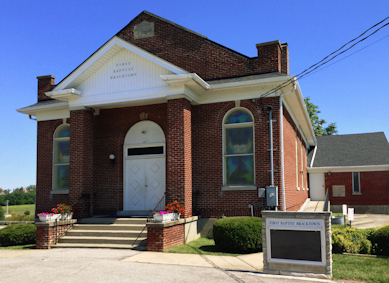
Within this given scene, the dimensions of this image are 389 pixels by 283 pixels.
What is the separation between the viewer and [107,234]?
12188 millimetres

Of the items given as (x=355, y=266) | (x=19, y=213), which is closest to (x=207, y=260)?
(x=355, y=266)

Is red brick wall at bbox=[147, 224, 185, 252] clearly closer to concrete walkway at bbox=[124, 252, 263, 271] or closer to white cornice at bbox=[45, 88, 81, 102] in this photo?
concrete walkway at bbox=[124, 252, 263, 271]

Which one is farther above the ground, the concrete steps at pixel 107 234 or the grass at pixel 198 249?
the concrete steps at pixel 107 234

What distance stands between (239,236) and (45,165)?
32.6ft

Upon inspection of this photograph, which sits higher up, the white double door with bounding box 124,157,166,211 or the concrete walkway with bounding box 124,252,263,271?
the white double door with bounding box 124,157,166,211

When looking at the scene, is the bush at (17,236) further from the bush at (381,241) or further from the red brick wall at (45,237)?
the bush at (381,241)

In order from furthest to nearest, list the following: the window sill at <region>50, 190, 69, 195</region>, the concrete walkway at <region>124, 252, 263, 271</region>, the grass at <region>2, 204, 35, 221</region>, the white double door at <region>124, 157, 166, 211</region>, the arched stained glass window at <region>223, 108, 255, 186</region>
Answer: the grass at <region>2, 204, 35, 221</region> → the window sill at <region>50, 190, 69, 195</region> → the white double door at <region>124, 157, 166, 211</region> → the arched stained glass window at <region>223, 108, 255, 186</region> → the concrete walkway at <region>124, 252, 263, 271</region>

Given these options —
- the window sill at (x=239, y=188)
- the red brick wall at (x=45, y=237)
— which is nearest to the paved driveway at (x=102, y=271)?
the red brick wall at (x=45, y=237)

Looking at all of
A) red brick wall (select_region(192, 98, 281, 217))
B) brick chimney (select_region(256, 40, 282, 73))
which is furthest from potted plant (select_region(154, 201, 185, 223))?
brick chimney (select_region(256, 40, 282, 73))

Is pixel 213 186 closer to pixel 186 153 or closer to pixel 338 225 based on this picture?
pixel 186 153

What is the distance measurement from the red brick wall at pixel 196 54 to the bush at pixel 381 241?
6.43 meters

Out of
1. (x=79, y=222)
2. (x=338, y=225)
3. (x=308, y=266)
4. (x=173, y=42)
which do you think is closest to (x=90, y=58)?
(x=173, y=42)

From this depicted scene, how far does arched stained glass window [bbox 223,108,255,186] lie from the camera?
536 inches

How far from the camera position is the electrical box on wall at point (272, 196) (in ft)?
40.8
